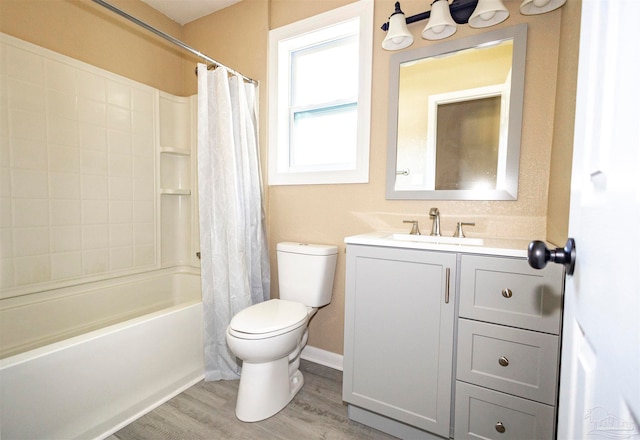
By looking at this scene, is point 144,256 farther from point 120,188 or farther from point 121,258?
point 120,188

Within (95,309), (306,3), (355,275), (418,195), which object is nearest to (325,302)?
(355,275)

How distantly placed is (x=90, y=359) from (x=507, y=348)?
1769 mm

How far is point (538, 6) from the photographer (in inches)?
52.2

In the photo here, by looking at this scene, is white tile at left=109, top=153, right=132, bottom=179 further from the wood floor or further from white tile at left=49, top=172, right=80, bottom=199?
the wood floor

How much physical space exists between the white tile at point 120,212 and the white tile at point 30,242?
39 cm

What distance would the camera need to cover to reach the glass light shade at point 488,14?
4.42ft

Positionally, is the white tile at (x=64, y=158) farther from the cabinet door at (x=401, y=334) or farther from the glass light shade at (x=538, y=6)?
the glass light shade at (x=538, y=6)

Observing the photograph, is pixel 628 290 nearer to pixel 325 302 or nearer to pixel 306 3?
pixel 325 302

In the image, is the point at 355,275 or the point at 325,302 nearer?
the point at 355,275

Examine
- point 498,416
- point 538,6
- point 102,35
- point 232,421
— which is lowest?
→ point 232,421

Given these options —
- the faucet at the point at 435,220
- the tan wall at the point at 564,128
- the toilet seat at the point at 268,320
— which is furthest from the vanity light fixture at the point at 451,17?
the toilet seat at the point at 268,320

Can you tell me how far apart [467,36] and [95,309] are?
113 inches

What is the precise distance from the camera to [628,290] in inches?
12.4

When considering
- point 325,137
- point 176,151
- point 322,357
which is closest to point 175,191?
point 176,151
